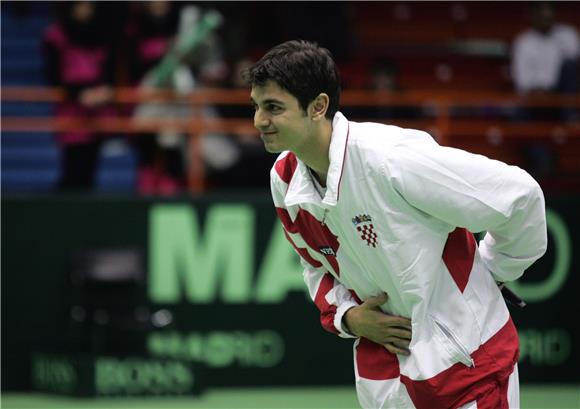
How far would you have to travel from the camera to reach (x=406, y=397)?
431 centimetres

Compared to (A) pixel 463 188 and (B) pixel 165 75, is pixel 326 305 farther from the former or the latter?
(B) pixel 165 75

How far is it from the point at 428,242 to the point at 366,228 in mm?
231

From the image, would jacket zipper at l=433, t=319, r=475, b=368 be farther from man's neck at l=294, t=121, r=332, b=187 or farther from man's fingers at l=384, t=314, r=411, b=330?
man's neck at l=294, t=121, r=332, b=187

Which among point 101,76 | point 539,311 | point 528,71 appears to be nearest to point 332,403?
point 539,311

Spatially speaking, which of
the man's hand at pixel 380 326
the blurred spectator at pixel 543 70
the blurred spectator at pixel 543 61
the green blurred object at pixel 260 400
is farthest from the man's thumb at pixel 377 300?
the blurred spectator at pixel 543 61

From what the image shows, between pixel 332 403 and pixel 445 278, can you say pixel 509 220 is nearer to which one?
pixel 445 278

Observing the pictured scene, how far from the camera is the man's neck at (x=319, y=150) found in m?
4.31

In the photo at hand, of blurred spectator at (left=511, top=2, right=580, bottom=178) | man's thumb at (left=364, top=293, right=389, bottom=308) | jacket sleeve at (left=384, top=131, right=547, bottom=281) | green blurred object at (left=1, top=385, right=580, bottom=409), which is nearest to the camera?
jacket sleeve at (left=384, top=131, right=547, bottom=281)

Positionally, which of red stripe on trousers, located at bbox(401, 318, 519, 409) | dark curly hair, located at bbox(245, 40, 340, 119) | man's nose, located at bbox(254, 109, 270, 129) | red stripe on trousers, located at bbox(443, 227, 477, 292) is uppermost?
dark curly hair, located at bbox(245, 40, 340, 119)

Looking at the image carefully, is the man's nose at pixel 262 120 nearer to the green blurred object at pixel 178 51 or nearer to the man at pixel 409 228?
the man at pixel 409 228

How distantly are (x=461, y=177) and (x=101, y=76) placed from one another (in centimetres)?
651

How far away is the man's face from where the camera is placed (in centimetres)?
425

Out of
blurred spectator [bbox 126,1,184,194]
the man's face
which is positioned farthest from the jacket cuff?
blurred spectator [bbox 126,1,184,194]

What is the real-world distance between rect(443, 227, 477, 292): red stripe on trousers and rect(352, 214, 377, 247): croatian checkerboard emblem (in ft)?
0.92
